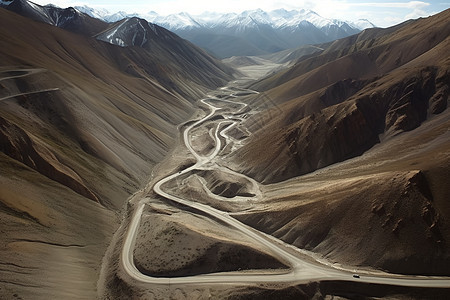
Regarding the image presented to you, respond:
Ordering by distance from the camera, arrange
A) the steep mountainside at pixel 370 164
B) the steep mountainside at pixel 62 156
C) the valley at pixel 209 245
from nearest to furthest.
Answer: the steep mountainside at pixel 62 156 → the valley at pixel 209 245 → the steep mountainside at pixel 370 164

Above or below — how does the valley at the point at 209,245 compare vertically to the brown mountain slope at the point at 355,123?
below

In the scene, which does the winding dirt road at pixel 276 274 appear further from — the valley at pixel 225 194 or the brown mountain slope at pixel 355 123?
the brown mountain slope at pixel 355 123

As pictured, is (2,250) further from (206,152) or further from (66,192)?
(206,152)

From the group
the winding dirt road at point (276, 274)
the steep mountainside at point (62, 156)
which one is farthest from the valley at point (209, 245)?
the steep mountainside at point (62, 156)

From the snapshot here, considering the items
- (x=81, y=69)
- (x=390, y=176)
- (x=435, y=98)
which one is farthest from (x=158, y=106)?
(x=390, y=176)

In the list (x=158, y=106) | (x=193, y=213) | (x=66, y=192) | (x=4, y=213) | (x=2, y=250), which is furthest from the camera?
(x=158, y=106)

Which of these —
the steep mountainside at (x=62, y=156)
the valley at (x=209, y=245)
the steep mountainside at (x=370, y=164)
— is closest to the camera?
the steep mountainside at (x=62, y=156)

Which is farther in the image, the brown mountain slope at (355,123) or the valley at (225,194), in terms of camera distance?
the brown mountain slope at (355,123)
